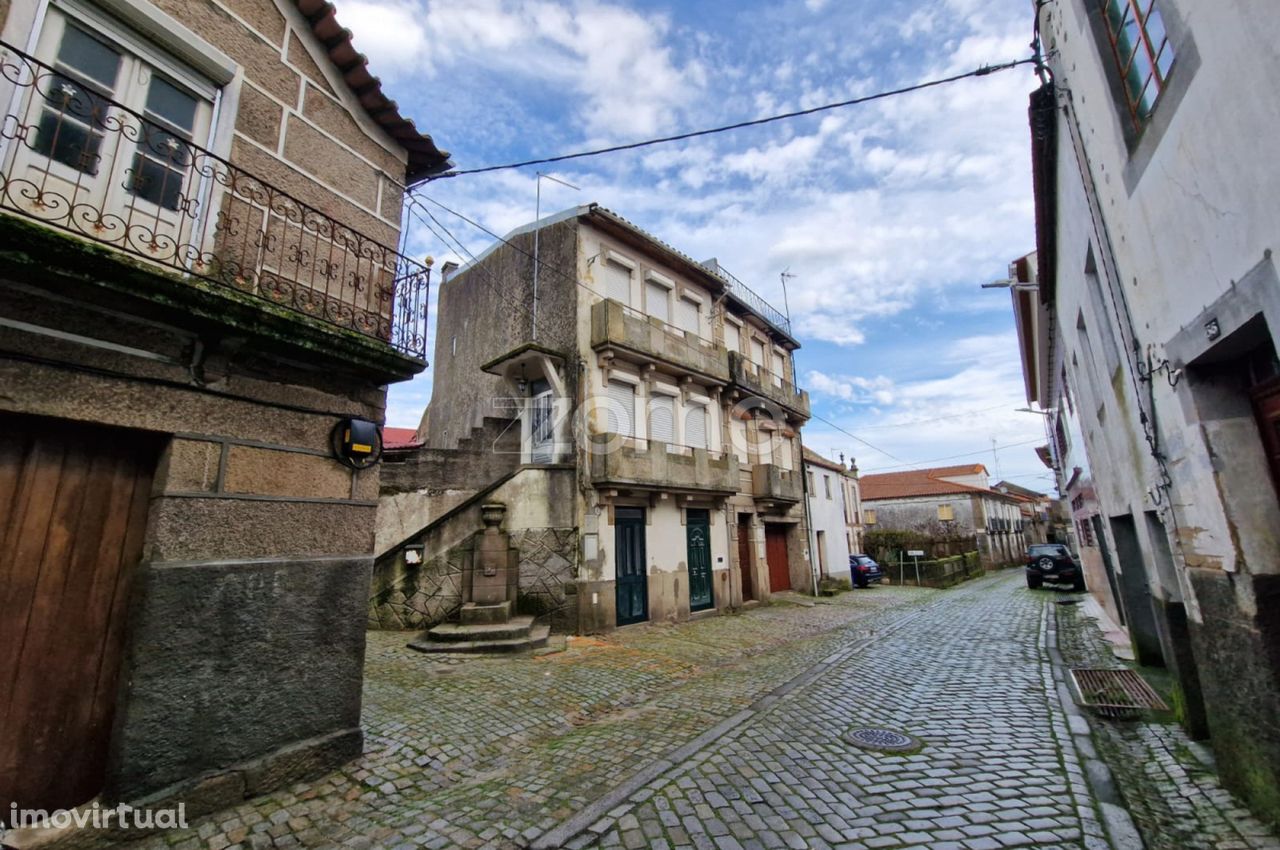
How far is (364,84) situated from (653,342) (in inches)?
364

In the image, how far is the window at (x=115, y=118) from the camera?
12.0 feet

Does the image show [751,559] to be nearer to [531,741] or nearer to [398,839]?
[531,741]

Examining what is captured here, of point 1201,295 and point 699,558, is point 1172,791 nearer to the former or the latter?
point 1201,295

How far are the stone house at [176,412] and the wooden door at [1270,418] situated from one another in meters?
6.32

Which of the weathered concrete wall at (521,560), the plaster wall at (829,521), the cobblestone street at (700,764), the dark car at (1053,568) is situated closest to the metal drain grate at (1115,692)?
the cobblestone street at (700,764)

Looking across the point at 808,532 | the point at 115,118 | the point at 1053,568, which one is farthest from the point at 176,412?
the point at 1053,568

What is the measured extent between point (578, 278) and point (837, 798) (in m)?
11.8

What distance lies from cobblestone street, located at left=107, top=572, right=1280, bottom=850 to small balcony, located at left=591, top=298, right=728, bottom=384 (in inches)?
294

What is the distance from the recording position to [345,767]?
432 cm

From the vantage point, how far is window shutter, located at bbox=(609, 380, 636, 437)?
13.1 meters

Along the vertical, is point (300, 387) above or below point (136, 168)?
below

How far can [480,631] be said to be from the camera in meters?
9.12

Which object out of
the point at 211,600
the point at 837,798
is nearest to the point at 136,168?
the point at 211,600

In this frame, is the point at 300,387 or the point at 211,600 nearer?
the point at 211,600
